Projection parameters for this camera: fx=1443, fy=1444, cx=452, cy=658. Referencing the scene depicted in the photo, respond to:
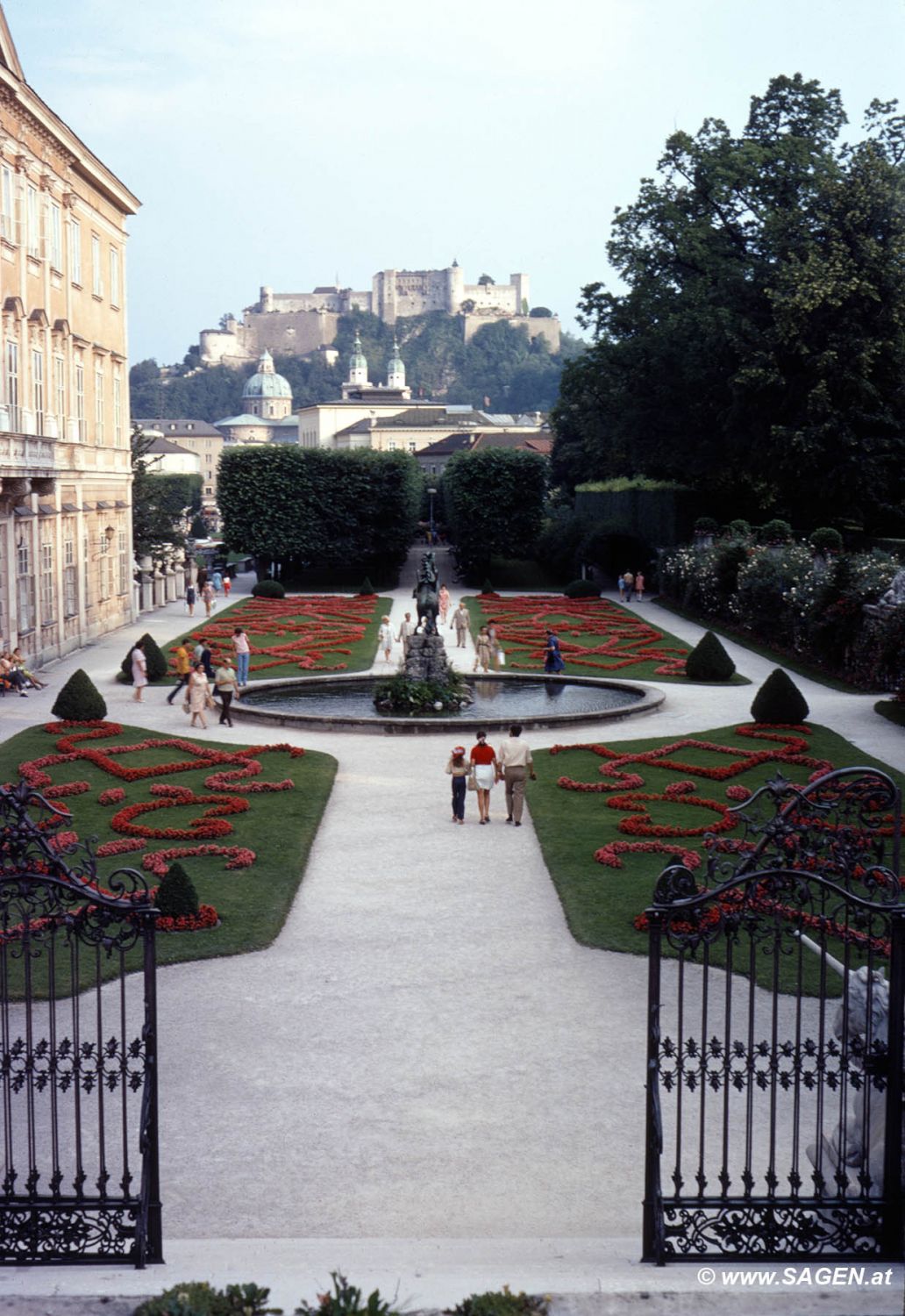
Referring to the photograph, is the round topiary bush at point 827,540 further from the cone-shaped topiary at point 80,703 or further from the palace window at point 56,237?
the palace window at point 56,237

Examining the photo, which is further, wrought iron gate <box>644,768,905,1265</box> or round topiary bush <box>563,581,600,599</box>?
round topiary bush <box>563,581,600,599</box>

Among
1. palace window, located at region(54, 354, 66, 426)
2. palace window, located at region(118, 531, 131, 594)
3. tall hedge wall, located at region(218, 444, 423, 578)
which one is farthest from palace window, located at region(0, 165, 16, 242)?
tall hedge wall, located at region(218, 444, 423, 578)

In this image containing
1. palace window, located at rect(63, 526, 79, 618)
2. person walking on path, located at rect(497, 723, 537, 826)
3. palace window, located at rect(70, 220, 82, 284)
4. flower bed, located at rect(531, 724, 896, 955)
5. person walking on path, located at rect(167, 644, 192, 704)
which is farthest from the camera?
palace window, located at rect(70, 220, 82, 284)

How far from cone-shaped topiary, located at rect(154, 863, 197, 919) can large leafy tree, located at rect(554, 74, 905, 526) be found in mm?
32431

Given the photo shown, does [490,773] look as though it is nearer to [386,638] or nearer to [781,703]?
[781,703]

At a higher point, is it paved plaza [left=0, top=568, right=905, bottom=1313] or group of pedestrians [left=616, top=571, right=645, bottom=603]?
group of pedestrians [left=616, top=571, right=645, bottom=603]

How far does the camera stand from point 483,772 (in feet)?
60.4

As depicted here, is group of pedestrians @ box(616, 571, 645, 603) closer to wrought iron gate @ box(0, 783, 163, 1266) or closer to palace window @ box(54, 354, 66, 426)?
palace window @ box(54, 354, 66, 426)

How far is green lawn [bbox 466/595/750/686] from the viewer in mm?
33656

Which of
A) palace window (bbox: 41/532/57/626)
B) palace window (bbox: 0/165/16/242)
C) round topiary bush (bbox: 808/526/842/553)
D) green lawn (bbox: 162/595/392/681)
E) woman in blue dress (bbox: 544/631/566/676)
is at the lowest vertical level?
green lawn (bbox: 162/595/392/681)

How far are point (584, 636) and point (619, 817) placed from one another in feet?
74.4

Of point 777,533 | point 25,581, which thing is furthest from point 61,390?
point 777,533

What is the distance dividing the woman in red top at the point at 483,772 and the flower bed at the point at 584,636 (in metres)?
14.1

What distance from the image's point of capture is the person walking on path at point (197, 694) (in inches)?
987
